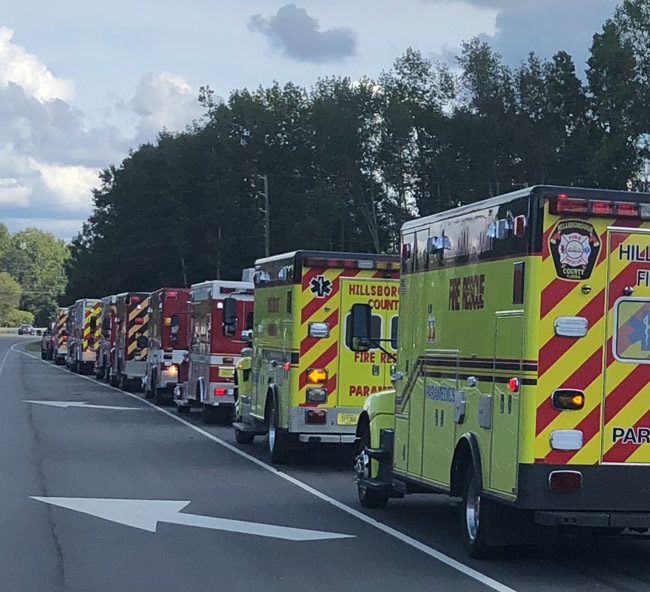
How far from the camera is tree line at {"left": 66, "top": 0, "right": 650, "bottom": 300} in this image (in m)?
69.0

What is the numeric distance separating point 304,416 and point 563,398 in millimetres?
8376

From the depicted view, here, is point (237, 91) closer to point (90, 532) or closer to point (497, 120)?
point (497, 120)

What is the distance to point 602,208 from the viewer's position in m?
10.3

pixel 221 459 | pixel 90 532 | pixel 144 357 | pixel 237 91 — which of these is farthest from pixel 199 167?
pixel 90 532

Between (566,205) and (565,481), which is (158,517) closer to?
(565,481)

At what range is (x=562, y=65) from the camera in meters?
74.1

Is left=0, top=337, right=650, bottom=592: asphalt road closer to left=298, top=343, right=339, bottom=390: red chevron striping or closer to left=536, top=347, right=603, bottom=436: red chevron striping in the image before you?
left=536, top=347, right=603, bottom=436: red chevron striping

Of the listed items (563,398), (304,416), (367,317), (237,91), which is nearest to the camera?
(563,398)

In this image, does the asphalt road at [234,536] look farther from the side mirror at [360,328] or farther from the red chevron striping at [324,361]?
the side mirror at [360,328]

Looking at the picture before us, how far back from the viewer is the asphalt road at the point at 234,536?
10.3m

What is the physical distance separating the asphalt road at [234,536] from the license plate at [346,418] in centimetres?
66

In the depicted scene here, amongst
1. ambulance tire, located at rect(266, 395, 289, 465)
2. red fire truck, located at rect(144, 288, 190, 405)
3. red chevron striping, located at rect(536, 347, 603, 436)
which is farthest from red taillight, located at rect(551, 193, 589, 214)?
red fire truck, located at rect(144, 288, 190, 405)

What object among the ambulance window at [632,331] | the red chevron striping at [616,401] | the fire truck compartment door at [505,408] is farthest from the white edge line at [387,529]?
the ambulance window at [632,331]

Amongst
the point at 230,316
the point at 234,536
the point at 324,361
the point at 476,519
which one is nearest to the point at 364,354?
the point at 324,361
